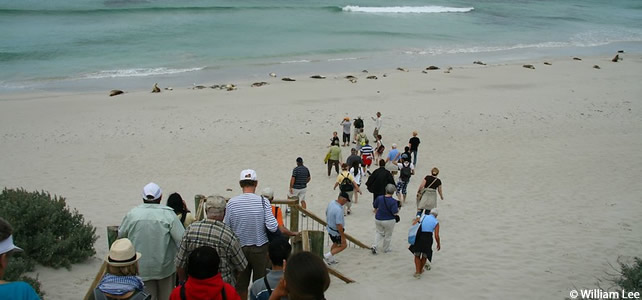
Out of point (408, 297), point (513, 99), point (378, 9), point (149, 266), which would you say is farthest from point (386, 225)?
point (378, 9)

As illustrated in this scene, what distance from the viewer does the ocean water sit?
1437 inches

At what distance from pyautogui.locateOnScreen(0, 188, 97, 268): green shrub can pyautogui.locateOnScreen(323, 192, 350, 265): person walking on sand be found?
365cm

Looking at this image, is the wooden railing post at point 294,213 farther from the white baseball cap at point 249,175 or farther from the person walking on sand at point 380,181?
the person walking on sand at point 380,181

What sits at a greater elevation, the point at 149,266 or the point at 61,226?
the point at 149,266

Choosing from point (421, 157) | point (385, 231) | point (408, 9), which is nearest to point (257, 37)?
point (408, 9)

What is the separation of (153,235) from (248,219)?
1004 millimetres

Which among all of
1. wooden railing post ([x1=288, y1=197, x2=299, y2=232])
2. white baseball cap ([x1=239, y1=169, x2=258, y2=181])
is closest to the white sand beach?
wooden railing post ([x1=288, y1=197, x2=299, y2=232])

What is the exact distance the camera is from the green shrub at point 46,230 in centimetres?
813

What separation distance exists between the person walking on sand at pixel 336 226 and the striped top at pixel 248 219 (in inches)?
127

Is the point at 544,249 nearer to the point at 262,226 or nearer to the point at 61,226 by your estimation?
the point at 262,226

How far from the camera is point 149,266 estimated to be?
19.3 feet

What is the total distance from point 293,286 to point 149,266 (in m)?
2.51

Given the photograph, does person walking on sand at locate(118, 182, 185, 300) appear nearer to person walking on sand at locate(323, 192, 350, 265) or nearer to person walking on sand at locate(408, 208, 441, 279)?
person walking on sand at locate(323, 192, 350, 265)

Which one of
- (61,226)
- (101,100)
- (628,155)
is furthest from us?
(101,100)
